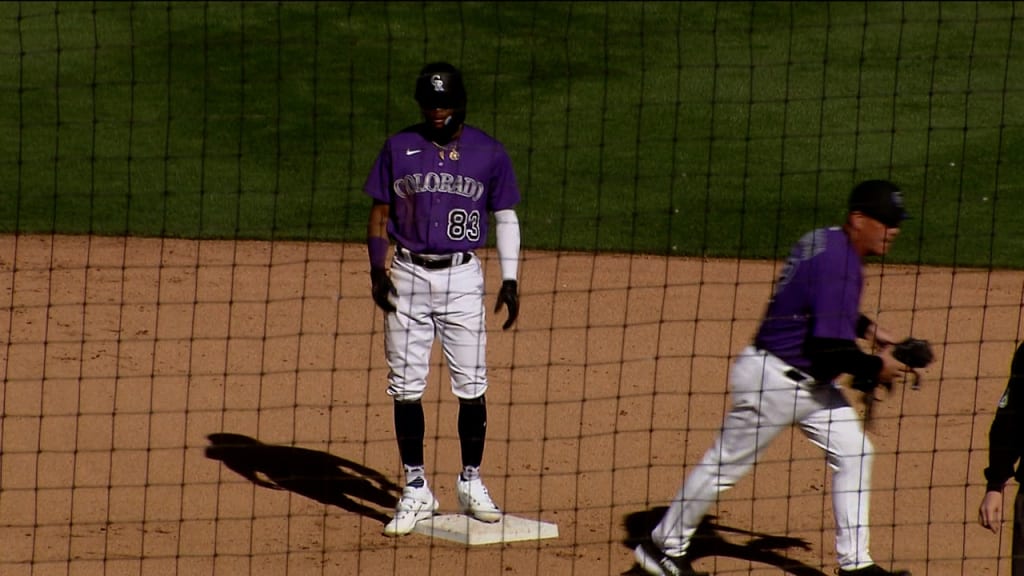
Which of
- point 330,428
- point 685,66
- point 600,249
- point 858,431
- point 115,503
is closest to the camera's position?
point 858,431

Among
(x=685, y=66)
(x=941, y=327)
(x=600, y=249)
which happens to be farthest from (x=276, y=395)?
(x=685, y=66)

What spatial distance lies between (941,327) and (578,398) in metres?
2.60

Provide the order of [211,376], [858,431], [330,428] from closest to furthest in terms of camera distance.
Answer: [858,431] → [330,428] → [211,376]

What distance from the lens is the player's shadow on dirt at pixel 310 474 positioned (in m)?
7.54

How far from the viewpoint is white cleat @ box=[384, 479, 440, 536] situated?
714 centimetres

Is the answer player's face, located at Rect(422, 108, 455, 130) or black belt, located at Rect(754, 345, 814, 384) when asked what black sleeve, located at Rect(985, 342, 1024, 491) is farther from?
player's face, located at Rect(422, 108, 455, 130)

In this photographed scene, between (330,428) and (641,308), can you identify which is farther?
(641,308)

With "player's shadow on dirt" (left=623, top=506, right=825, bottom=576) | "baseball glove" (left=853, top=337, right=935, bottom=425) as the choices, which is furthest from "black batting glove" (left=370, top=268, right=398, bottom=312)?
"baseball glove" (left=853, top=337, right=935, bottom=425)

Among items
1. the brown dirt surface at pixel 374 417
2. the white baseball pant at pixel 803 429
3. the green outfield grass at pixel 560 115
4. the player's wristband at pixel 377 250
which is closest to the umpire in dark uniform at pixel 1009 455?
the white baseball pant at pixel 803 429

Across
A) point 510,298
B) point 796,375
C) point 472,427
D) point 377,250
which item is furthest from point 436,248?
point 796,375

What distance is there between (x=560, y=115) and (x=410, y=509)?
736 centimetres

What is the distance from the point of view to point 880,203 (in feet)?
20.1

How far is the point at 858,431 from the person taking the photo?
20.8 feet

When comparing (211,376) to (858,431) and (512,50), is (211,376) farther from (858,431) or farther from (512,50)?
(512,50)
